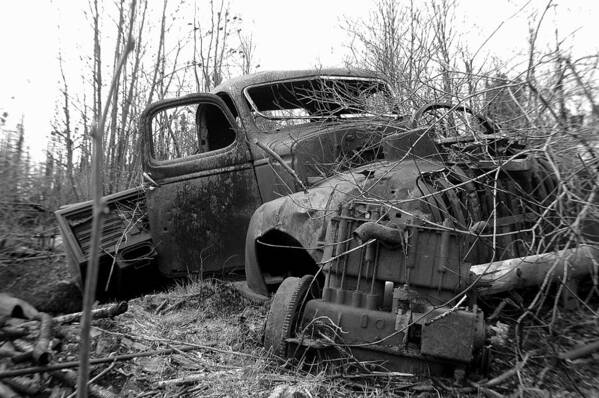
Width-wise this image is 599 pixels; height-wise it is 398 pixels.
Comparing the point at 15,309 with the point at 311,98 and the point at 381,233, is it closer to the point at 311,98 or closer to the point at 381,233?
the point at 381,233

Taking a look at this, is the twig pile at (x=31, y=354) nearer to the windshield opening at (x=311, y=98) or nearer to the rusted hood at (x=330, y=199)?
the rusted hood at (x=330, y=199)

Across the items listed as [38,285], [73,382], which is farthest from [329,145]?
[38,285]

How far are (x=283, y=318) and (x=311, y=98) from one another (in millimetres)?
2662

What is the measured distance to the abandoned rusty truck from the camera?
9.91ft

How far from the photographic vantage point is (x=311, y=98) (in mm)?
5336

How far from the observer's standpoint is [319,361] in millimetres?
3184

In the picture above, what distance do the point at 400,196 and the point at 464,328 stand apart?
3.39 ft

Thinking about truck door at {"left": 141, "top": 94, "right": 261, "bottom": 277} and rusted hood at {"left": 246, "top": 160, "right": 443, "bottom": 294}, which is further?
truck door at {"left": 141, "top": 94, "right": 261, "bottom": 277}

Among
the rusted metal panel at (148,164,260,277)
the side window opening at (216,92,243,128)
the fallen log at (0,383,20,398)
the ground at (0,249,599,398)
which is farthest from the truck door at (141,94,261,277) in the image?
the fallen log at (0,383,20,398)

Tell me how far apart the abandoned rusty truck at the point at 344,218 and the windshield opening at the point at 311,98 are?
0.06 ft

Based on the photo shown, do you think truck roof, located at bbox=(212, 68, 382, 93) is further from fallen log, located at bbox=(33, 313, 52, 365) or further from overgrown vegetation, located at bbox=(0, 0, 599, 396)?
fallen log, located at bbox=(33, 313, 52, 365)

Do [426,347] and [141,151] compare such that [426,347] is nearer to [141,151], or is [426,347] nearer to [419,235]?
[419,235]

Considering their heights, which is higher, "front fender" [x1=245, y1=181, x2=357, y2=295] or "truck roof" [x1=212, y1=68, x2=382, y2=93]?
"truck roof" [x1=212, y1=68, x2=382, y2=93]

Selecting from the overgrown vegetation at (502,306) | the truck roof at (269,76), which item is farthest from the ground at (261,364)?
the truck roof at (269,76)
